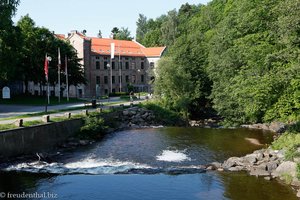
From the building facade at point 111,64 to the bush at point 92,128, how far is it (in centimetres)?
3173

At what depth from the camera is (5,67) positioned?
45.7 meters

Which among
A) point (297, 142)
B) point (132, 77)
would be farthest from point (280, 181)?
point (132, 77)

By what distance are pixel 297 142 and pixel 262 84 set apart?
189 inches

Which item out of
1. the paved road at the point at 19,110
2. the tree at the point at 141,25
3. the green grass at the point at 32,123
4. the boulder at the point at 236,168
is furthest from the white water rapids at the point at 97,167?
the tree at the point at 141,25

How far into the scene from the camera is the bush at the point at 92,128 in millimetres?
36250

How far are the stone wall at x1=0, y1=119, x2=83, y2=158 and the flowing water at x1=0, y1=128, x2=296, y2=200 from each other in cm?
214

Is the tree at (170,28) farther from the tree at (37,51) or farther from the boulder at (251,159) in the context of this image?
the boulder at (251,159)

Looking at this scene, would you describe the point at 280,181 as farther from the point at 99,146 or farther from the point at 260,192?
the point at 99,146

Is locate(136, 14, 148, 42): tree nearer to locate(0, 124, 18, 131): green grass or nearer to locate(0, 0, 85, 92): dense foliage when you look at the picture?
locate(0, 0, 85, 92): dense foliage

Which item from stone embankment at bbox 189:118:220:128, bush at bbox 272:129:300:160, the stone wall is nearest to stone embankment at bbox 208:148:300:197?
bush at bbox 272:129:300:160

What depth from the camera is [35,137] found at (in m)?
29.7

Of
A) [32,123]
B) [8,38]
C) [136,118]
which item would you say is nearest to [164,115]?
[136,118]

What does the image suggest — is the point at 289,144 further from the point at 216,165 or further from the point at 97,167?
the point at 97,167

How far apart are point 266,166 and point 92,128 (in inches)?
732
